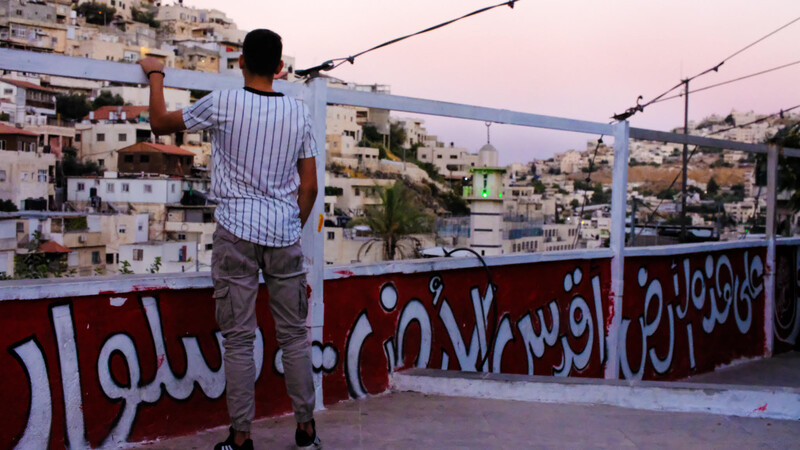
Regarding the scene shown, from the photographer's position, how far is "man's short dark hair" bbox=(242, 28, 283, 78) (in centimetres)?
309

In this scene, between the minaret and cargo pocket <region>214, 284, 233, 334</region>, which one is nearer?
cargo pocket <region>214, 284, 233, 334</region>

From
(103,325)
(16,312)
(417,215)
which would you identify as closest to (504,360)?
(103,325)

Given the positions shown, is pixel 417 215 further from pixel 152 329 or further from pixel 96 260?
pixel 152 329

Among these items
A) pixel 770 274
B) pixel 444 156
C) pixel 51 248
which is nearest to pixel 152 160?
pixel 51 248

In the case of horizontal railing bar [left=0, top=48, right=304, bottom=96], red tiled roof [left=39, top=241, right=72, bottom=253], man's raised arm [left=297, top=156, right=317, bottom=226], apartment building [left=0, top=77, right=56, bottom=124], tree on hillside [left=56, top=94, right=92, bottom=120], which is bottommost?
red tiled roof [left=39, top=241, right=72, bottom=253]

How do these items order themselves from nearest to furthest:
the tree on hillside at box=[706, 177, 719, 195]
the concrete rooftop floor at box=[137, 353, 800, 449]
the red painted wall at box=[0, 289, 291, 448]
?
the red painted wall at box=[0, 289, 291, 448] → the concrete rooftop floor at box=[137, 353, 800, 449] → the tree on hillside at box=[706, 177, 719, 195]

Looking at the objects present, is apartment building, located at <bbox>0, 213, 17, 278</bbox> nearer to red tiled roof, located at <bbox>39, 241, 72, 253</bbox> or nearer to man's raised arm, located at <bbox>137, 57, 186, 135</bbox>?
red tiled roof, located at <bbox>39, 241, 72, 253</bbox>

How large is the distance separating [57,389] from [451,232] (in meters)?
17.0

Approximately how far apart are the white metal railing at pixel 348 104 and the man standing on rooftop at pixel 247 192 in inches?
9.6

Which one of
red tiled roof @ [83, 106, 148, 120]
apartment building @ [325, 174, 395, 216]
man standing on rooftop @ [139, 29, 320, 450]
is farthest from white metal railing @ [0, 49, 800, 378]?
apartment building @ [325, 174, 395, 216]

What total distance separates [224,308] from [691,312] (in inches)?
208

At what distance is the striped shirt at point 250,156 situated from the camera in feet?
10.0

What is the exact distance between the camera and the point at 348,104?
4031 mm

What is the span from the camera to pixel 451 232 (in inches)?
784
